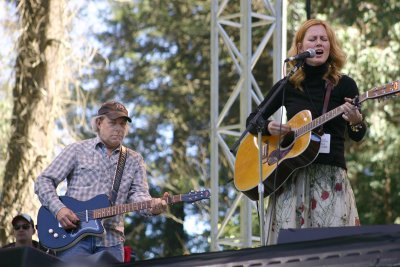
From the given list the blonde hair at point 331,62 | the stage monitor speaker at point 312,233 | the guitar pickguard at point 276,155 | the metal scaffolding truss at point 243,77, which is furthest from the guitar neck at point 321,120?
the metal scaffolding truss at point 243,77

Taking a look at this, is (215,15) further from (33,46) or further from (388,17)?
(388,17)

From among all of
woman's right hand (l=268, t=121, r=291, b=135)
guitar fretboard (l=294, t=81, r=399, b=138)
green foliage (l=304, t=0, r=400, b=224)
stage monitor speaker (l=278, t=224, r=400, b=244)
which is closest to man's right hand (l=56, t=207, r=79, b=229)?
woman's right hand (l=268, t=121, r=291, b=135)

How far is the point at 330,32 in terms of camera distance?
5.39 m

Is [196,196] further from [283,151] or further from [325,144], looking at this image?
[325,144]

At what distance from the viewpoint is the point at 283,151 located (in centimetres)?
550

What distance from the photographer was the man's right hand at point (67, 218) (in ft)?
18.6

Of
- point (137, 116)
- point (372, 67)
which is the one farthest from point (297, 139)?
point (137, 116)

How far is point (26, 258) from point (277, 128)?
3.56m

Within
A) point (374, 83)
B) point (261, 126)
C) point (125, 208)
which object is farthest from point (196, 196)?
point (374, 83)

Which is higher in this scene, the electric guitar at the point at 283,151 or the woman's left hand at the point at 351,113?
the woman's left hand at the point at 351,113

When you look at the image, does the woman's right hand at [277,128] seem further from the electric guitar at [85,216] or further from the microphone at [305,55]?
the electric guitar at [85,216]

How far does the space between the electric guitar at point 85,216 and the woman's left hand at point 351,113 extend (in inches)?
41.0

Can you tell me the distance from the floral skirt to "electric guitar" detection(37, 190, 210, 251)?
0.55m

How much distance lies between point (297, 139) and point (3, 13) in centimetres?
767
